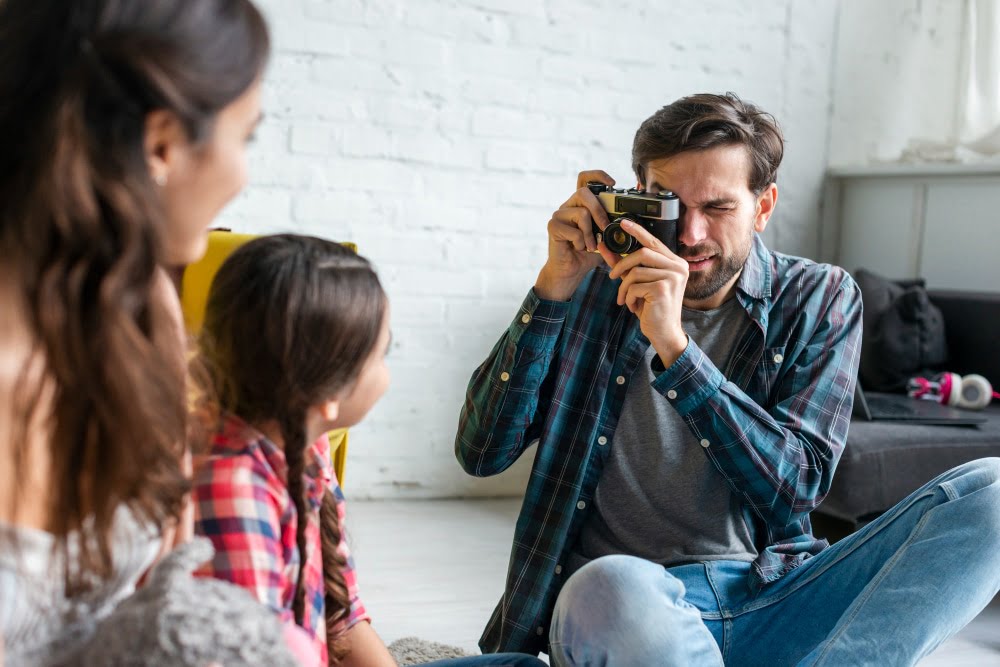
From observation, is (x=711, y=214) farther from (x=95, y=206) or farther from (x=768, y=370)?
(x=95, y=206)

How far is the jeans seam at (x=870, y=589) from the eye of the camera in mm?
1252

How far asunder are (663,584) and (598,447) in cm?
25

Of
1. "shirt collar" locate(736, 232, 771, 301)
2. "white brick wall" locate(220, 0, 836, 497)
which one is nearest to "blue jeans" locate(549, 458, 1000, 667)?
"shirt collar" locate(736, 232, 771, 301)

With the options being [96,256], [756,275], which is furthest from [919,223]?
[96,256]

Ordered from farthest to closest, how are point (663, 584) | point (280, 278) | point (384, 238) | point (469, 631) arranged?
1. point (384, 238)
2. point (469, 631)
3. point (663, 584)
4. point (280, 278)

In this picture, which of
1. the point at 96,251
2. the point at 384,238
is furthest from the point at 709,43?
the point at 96,251

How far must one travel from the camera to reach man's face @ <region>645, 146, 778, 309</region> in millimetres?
1464

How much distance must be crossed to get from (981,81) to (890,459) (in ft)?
5.11

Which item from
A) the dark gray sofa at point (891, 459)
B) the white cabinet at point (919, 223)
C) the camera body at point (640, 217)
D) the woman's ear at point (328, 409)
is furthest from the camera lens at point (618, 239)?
the white cabinet at point (919, 223)

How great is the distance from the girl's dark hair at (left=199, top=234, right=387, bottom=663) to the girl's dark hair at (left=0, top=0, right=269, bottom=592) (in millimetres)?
135

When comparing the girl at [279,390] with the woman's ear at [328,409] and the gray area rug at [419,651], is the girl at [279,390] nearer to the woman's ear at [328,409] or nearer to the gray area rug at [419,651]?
the woman's ear at [328,409]

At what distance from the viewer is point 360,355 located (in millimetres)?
991

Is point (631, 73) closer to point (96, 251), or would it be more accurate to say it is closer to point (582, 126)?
point (582, 126)

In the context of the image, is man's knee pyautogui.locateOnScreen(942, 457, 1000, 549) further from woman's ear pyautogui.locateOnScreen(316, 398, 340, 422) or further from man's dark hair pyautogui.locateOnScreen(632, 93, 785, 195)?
woman's ear pyautogui.locateOnScreen(316, 398, 340, 422)
